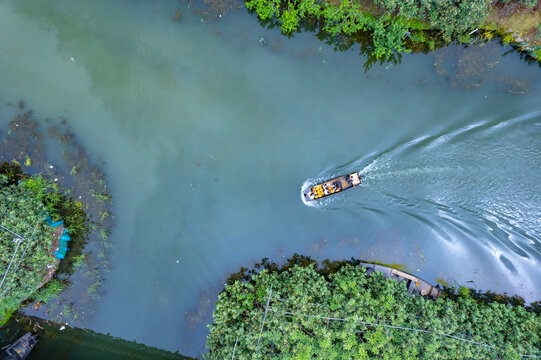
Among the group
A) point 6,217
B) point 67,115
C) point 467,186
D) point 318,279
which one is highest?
point 467,186

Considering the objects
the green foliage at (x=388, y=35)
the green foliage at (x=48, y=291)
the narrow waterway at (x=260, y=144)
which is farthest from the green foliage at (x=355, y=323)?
the green foliage at (x=388, y=35)

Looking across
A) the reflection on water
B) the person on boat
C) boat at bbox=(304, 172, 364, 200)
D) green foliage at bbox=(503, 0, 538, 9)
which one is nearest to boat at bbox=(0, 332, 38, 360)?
the reflection on water

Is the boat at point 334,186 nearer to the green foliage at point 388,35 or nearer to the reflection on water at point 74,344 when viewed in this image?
the green foliage at point 388,35

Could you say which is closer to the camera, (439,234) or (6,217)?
(6,217)

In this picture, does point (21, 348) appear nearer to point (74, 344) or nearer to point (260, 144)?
point (74, 344)

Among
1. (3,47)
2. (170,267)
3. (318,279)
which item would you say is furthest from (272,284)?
(3,47)

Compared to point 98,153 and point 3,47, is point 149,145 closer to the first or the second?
point 98,153

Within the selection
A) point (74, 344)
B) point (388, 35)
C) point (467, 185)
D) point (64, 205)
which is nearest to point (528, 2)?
point (388, 35)

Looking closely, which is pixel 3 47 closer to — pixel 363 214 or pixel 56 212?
pixel 56 212

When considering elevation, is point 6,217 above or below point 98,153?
below
